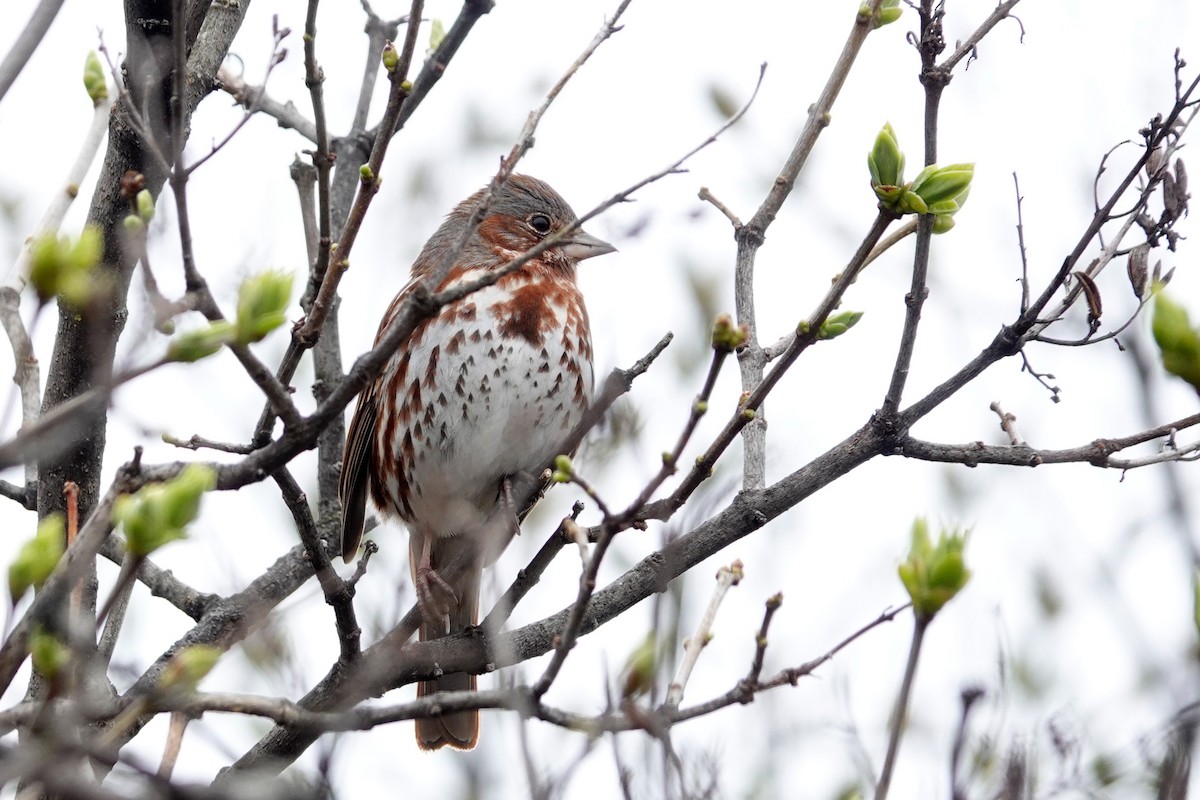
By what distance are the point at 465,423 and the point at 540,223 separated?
5.51 feet

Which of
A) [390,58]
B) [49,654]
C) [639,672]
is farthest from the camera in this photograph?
[390,58]

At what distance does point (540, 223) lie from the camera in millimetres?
7492

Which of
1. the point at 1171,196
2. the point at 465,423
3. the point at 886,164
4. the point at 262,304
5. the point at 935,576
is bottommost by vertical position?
the point at 935,576

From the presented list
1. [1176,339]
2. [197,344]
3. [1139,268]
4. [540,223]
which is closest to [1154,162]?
[1139,268]

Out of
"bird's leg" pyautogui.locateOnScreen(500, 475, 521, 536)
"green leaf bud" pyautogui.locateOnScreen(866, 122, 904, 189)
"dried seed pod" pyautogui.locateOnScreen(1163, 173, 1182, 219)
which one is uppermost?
"bird's leg" pyautogui.locateOnScreen(500, 475, 521, 536)

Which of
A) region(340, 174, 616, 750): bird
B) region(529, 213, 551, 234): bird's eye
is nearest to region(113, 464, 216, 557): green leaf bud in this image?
region(340, 174, 616, 750): bird

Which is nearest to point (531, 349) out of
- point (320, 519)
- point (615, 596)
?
point (320, 519)

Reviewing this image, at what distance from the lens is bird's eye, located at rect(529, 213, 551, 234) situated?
24.5 feet

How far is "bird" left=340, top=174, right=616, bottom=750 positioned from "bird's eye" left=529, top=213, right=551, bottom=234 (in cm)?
56

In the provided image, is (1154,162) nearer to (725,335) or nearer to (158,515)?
(725,335)

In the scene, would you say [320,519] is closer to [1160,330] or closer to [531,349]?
[531,349]

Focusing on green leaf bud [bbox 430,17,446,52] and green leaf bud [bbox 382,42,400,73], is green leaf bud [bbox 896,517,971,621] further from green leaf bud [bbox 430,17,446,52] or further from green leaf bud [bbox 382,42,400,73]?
green leaf bud [bbox 430,17,446,52]

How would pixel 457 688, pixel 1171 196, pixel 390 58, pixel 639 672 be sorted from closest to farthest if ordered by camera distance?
pixel 639 672
pixel 390 58
pixel 1171 196
pixel 457 688

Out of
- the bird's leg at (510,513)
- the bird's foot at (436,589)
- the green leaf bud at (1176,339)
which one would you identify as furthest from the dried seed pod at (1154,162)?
the bird's foot at (436,589)
